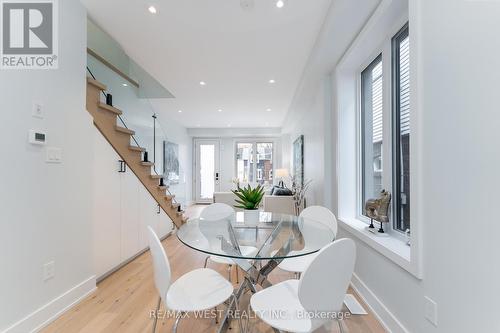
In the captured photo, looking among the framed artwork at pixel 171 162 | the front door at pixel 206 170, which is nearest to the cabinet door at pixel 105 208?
the framed artwork at pixel 171 162

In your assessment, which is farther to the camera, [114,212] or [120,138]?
[120,138]

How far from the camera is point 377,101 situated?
93.1 inches

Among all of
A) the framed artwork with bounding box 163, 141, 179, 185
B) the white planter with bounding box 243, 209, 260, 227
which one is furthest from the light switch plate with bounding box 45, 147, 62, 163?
the framed artwork with bounding box 163, 141, 179, 185

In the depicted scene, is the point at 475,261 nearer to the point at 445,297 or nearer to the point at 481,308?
the point at 481,308

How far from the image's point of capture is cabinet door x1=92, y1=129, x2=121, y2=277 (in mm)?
2416

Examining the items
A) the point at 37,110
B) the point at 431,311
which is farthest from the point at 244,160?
→ the point at 431,311

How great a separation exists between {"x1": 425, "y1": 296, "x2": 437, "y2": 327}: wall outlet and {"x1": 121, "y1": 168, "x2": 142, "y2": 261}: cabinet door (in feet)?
9.86

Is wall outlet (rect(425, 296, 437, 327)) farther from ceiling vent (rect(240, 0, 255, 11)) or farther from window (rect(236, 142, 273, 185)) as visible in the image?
window (rect(236, 142, 273, 185))

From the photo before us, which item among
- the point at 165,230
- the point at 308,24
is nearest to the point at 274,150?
the point at 165,230

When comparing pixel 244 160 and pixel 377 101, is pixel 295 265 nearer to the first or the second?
pixel 377 101

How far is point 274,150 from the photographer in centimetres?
850

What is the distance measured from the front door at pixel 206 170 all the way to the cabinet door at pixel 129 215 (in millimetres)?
5240

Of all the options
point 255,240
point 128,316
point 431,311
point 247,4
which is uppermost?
point 247,4

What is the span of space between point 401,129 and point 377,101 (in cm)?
56
